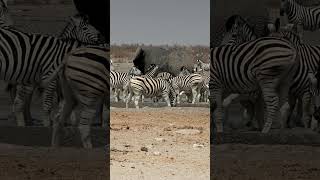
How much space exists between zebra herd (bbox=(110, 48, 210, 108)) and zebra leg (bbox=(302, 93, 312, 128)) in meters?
7.41

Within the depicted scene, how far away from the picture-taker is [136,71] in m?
19.8

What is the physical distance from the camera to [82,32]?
8.79 meters

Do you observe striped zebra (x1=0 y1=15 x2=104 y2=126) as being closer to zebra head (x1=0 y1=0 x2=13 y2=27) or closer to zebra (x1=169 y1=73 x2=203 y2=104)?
zebra head (x1=0 y1=0 x2=13 y2=27)

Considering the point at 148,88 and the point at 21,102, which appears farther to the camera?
the point at 148,88

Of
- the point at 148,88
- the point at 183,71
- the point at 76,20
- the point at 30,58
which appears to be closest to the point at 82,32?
the point at 76,20

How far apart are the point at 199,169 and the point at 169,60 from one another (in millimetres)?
16585

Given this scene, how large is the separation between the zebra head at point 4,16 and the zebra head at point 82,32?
0.76 meters

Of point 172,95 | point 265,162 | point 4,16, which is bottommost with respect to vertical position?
point 265,162

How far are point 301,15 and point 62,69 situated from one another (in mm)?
3567

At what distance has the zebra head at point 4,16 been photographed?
8820 mm

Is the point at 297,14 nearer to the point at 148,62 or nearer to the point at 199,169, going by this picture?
→ the point at 199,169

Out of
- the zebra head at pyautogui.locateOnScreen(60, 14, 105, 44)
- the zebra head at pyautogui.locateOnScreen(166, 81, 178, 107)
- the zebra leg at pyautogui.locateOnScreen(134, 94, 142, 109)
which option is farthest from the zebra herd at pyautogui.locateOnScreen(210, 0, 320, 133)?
the zebra head at pyautogui.locateOnScreen(166, 81, 178, 107)

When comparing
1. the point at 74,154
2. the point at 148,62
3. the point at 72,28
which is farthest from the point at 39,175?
the point at 148,62

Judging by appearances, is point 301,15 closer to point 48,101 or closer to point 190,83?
point 48,101
